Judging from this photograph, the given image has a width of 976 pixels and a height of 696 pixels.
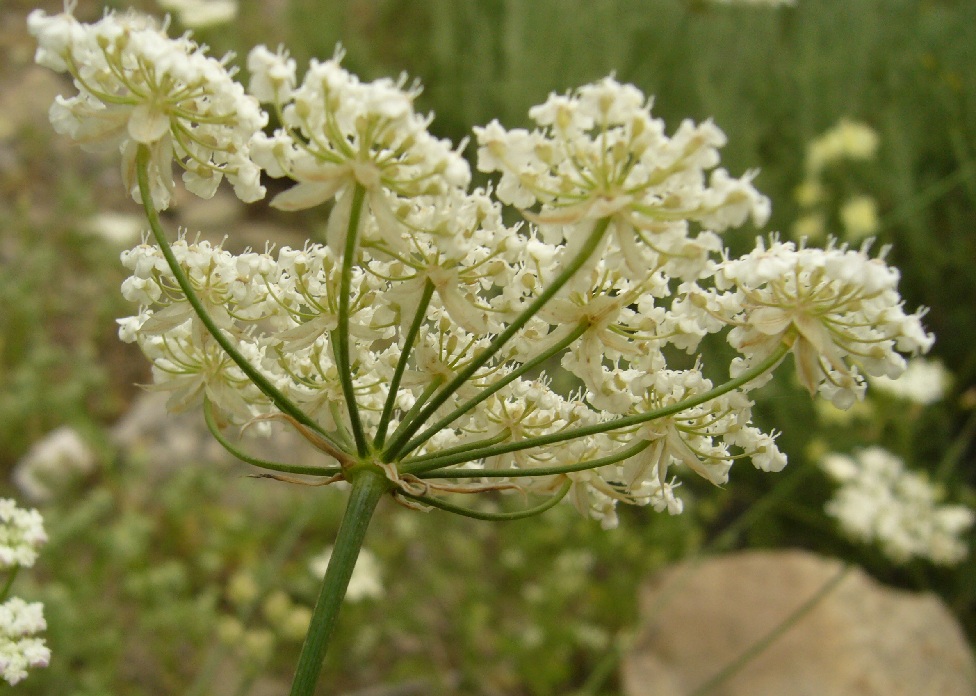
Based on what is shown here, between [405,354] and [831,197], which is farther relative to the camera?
[831,197]

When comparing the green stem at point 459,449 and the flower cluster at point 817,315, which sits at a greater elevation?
the flower cluster at point 817,315

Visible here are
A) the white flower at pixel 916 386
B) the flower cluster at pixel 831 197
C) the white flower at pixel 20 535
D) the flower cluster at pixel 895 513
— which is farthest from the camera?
the flower cluster at pixel 831 197

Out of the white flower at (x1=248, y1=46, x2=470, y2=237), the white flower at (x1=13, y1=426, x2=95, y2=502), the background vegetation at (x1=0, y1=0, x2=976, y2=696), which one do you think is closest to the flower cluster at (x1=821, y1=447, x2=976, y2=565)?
the background vegetation at (x1=0, y1=0, x2=976, y2=696)

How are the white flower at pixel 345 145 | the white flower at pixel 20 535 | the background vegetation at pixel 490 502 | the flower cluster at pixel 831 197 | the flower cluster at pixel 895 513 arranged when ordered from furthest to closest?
the flower cluster at pixel 831 197, the background vegetation at pixel 490 502, the flower cluster at pixel 895 513, the white flower at pixel 20 535, the white flower at pixel 345 145

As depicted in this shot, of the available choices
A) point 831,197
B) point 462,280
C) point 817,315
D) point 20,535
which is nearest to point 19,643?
point 20,535

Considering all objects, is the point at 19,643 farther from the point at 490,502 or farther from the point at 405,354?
the point at 490,502

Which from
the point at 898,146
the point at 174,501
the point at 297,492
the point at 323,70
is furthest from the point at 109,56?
the point at 898,146

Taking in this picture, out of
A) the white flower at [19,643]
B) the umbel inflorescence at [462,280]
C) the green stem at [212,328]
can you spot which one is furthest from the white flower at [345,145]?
the white flower at [19,643]

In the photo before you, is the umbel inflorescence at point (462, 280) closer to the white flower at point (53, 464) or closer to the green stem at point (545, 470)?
the green stem at point (545, 470)
